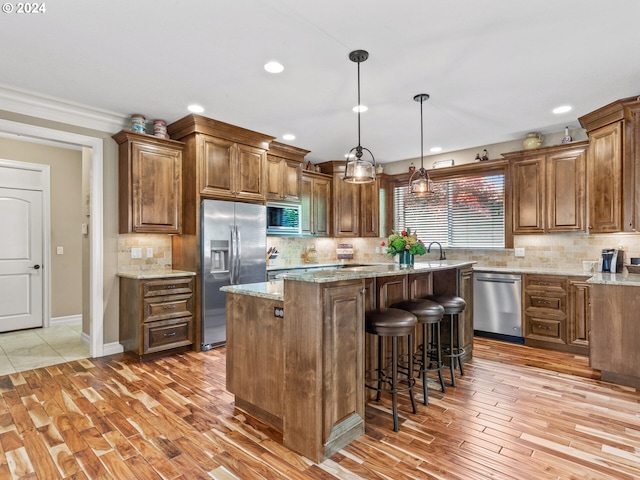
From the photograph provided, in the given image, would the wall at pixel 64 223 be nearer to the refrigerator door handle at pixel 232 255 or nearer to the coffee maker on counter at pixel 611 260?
the refrigerator door handle at pixel 232 255

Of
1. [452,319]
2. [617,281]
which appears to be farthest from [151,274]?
[617,281]

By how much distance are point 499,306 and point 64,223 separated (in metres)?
6.42

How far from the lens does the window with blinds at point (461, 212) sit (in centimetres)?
528

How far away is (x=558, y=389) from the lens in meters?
3.14

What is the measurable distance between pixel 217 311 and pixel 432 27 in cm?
358

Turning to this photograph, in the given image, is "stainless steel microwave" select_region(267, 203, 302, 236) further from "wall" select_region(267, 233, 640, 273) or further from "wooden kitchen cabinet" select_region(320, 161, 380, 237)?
"wooden kitchen cabinet" select_region(320, 161, 380, 237)

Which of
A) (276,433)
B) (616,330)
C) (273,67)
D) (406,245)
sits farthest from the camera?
(616,330)

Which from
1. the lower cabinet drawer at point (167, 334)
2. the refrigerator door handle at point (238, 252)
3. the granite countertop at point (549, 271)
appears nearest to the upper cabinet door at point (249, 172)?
the refrigerator door handle at point (238, 252)

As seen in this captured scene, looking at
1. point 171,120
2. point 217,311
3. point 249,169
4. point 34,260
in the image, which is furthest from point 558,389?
point 34,260

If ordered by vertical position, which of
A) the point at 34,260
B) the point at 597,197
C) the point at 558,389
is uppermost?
the point at 597,197

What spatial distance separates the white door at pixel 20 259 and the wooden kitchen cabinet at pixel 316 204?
3936 mm

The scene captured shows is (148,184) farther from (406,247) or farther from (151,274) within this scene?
(406,247)

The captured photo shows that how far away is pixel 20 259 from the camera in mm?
5211

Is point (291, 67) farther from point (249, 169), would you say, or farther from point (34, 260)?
point (34, 260)
